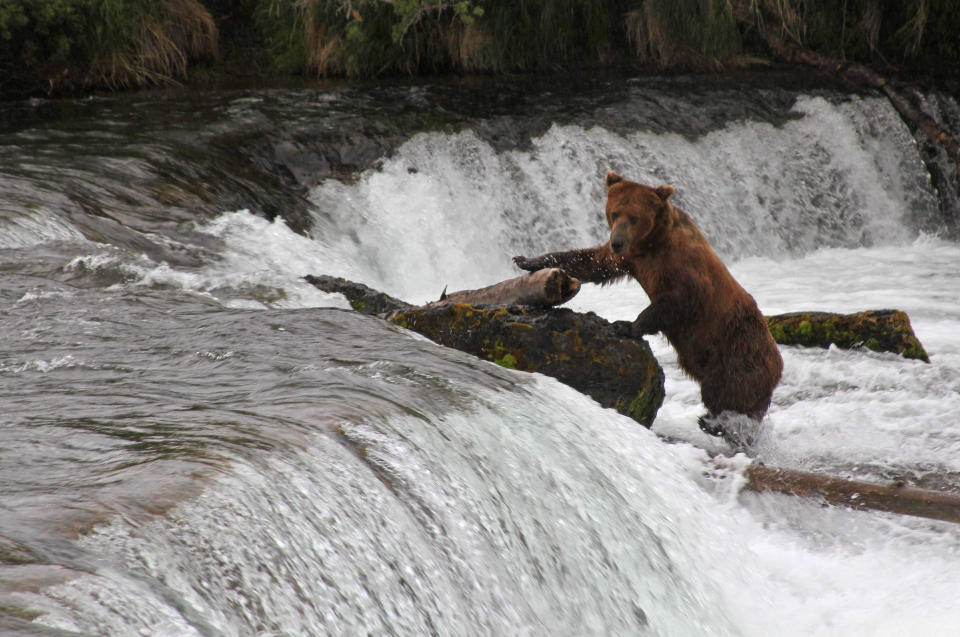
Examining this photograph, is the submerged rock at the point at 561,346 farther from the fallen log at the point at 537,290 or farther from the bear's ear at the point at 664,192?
the bear's ear at the point at 664,192

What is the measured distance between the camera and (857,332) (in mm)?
5121

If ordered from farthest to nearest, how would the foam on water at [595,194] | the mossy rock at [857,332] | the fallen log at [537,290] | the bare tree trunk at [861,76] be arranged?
the bare tree trunk at [861,76]
the foam on water at [595,194]
the mossy rock at [857,332]
the fallen log at [537,290]

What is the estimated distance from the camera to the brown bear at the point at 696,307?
13.1 ft

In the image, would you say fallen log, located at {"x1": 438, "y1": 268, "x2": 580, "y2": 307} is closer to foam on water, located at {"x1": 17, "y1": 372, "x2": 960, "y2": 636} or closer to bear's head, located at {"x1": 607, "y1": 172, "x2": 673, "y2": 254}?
bear's head, located at {"x1": 607, "y1": 172, "x2": 673, "y2": 254}

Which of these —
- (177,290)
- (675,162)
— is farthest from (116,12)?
(177,290)

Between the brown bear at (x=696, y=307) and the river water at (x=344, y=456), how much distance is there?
12.1 inches

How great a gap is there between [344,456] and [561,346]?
166 centimetres

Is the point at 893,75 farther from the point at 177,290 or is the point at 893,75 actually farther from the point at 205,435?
the point at 205,435

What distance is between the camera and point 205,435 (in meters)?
2.50

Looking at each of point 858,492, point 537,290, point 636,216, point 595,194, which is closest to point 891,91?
point 595,194

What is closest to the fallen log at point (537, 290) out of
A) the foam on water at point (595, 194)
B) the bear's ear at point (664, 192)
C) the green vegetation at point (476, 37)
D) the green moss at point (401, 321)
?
the green moss at point (401, 321)

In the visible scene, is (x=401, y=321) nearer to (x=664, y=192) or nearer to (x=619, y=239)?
(x=619, y=239)

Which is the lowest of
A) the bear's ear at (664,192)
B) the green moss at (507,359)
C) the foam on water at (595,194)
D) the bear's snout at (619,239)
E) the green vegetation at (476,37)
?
the foam on water at (595,194)

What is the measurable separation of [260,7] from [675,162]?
5.96 m
